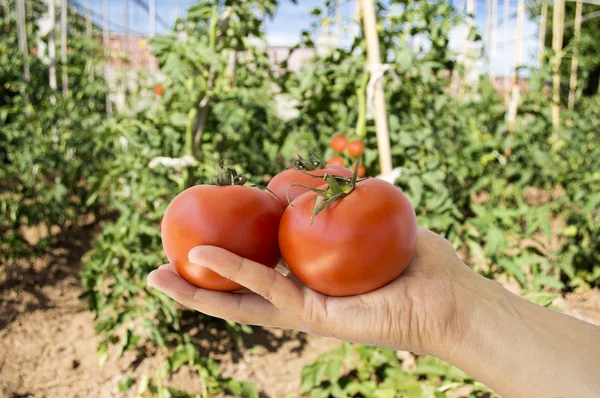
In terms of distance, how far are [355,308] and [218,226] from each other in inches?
12.3

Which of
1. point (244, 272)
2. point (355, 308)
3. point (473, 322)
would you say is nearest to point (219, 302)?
point (244, 272)

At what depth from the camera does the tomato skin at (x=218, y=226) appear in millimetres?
993

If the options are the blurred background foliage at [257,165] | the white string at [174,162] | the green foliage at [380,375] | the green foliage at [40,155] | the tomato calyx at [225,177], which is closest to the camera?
the tomato calyx at [225,177]

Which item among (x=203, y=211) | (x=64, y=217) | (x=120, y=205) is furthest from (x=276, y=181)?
(x=64, y=217)

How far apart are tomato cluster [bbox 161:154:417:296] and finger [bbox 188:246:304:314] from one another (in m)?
0.07

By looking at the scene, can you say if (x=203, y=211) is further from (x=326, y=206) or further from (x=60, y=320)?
(x=60, y=320)

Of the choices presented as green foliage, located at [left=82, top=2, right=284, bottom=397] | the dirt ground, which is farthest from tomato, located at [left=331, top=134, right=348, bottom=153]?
the dirt ground

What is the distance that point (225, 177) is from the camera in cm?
111

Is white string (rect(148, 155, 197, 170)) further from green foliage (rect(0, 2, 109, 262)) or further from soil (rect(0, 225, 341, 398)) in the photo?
soil (rect(0, 225, 341, 398))

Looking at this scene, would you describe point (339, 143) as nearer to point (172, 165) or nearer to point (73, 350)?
point (172, 165)

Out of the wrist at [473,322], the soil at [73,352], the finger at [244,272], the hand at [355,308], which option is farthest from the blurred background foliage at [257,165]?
the finger at [244,272]

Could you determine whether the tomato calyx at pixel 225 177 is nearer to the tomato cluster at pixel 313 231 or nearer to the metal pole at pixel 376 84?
the tomato cluster at pixel 313 231

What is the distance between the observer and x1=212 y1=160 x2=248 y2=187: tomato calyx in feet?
3.63

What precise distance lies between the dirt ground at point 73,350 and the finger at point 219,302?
1.67 metres
